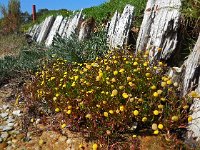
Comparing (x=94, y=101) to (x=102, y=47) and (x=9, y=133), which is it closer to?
(x=9, y=133)

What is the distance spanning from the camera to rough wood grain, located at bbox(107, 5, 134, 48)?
255 inches

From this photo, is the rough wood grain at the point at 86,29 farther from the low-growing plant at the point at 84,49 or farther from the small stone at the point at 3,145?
the small stone at the point at 3,145

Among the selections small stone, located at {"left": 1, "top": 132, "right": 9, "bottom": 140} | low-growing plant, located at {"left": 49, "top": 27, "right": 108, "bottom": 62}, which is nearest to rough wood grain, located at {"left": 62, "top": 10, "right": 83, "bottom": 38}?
low-growing plant, located at {"left": 49, "top": 27, "right": 108, "bottom": 62}

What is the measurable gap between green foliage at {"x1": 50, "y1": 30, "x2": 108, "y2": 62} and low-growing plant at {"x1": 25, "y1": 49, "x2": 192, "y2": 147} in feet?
4.19

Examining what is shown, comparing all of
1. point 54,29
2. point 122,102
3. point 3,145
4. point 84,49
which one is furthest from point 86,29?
point 3,145

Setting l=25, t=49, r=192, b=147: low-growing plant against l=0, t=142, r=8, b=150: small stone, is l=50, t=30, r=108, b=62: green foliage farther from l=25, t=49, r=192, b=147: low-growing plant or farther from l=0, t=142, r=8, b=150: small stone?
l=0, t=142, r=8, b=150: small stone

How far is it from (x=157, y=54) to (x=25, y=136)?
7.46 ft

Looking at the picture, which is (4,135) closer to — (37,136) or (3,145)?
(3,145)

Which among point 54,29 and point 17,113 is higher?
point 54,29

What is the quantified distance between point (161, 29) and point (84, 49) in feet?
6.01

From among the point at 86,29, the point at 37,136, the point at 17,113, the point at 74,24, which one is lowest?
the point at 37,136

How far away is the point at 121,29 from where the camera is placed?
6.57 metres

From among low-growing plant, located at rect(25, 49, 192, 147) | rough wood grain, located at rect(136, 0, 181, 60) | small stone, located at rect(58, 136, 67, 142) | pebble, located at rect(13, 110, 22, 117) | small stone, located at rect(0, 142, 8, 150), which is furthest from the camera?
pebble, located at rect(13, 110, 22, 117)

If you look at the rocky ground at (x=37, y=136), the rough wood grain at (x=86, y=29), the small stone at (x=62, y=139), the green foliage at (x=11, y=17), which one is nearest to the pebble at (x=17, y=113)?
the rocky ground at (x=37, y=136)
